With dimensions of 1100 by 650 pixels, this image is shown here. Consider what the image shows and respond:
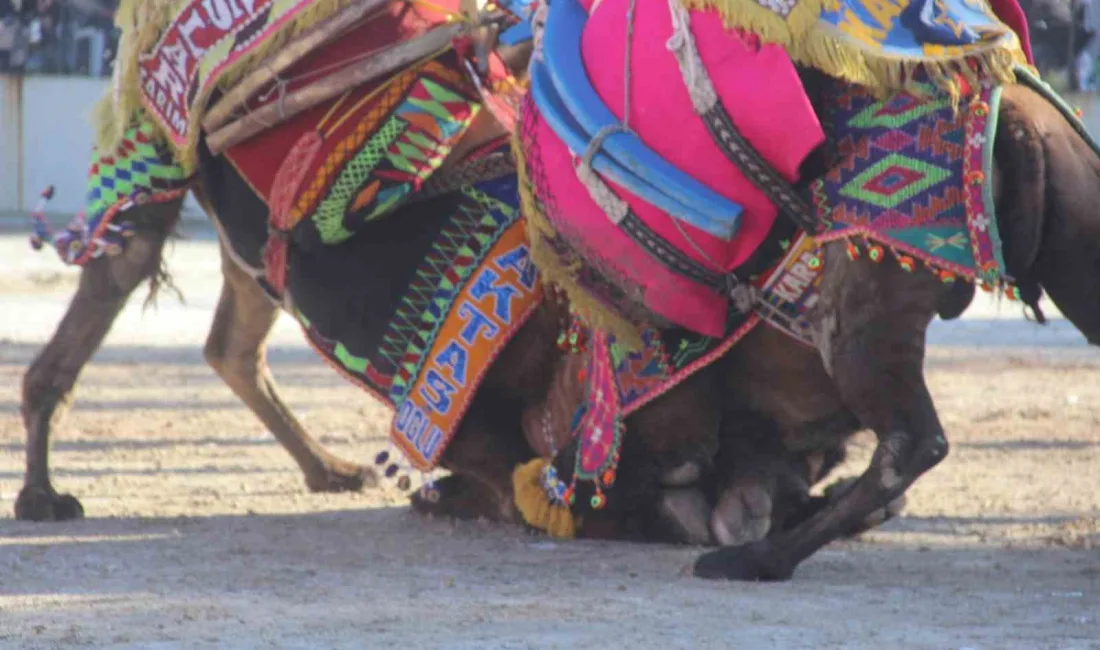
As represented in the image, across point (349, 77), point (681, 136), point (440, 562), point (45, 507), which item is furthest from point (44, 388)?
point (681, 136)

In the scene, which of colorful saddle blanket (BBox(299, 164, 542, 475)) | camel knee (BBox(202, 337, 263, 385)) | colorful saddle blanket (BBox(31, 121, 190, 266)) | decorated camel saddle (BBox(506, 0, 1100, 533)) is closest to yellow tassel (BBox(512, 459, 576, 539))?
decorated camel saddle (BBox(506, 0, 1100, 533))

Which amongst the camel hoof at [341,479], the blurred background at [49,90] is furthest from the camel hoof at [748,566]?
the blurred background at [49,90]

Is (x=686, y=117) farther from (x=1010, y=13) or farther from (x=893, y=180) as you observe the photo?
(x=1010, y=13)

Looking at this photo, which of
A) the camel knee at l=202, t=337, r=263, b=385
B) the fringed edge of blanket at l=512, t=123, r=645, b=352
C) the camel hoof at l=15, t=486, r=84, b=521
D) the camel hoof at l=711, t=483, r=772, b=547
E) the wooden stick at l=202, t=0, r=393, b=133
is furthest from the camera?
the camel knee at l=202, t=337, r=263, b=385

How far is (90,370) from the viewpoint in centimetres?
946

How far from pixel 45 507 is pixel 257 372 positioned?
3.68 ft

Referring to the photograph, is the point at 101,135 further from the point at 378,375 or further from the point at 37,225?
the point at 378,375

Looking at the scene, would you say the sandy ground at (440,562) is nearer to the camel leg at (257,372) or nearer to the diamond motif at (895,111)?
the camel leg at (257,372)

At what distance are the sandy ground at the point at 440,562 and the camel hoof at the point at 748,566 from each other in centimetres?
6

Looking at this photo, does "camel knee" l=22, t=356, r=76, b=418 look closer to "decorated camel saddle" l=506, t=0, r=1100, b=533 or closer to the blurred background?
"decorated camel saddle" l=506, t=0, r=1100, b=533

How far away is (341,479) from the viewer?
643 cm

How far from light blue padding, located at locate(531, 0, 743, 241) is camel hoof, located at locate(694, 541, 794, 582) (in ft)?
2.48

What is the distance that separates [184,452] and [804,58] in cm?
377

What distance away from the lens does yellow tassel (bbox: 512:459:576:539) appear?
17.1ft
